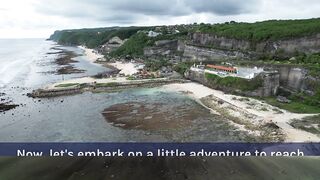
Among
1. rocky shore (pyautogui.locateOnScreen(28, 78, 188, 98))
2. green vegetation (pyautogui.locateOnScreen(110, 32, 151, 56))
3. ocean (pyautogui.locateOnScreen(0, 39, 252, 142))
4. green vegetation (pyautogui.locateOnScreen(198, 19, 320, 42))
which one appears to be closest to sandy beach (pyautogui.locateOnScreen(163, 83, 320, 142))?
ocean (pyautogui.locateOnScreen(0, 39, 252, 142))

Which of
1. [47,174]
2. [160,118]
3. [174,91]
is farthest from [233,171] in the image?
[174,91]

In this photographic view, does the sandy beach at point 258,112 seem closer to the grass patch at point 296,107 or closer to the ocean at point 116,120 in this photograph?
the grass patch at point 296,107

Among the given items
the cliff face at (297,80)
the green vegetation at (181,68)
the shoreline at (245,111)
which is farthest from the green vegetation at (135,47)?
the cliff face at (297,80)

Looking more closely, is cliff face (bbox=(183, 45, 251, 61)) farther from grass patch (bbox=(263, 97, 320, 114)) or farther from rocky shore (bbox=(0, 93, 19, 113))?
rocky shore (bbox=(0, 93, 19, 113))

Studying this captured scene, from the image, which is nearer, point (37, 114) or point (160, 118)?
point (160, 118)

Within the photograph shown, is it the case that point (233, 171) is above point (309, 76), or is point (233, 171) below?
below

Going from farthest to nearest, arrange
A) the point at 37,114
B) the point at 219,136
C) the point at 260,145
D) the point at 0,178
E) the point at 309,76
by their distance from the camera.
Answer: the point at 309,76 → the point at 37,114 → the point at 219,136 → the point at 260,145 → the point at 0,178

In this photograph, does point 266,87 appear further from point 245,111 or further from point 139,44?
point 139,44

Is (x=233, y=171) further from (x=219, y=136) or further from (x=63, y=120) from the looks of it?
(x=63, y=120)
